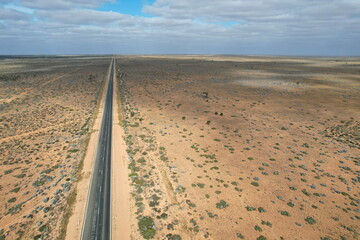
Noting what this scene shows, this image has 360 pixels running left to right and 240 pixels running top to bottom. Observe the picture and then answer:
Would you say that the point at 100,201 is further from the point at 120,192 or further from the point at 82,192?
the point at 82,192

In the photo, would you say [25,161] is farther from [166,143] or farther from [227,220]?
[227,220]

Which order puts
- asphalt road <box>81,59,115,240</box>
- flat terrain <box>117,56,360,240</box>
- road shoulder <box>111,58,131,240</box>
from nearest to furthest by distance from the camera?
asphalt road <box>81,59,115,240</box> < road shoulder <box>111,58,131,240</box> < flat terrain <box>117,56,360,240</box>

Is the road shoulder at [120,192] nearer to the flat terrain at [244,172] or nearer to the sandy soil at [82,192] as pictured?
the flat terrain at [244,172]

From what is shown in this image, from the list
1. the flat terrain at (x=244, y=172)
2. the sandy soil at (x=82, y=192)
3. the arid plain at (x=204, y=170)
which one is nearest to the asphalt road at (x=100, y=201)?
the sandy soil at (x=82, y=192)

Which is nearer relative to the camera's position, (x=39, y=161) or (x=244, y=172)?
(x=244, y=172)

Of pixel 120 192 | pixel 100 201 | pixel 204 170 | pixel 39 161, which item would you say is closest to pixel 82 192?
pixel 100 201

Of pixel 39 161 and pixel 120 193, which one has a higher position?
pixel 39 161

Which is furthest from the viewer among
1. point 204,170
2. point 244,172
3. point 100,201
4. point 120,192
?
point 204,170

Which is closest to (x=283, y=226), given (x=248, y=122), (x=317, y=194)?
(x=317, y=194)

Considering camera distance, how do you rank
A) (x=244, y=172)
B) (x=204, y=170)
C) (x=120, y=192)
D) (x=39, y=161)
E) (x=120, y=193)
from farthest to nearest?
(x=39, y=161), (x=204, y=170), (x=244, y=172), (x=120, y=192), (x=120, y=193)

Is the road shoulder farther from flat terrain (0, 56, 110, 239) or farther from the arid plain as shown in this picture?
flat terrain (0, 56, 110, 239)

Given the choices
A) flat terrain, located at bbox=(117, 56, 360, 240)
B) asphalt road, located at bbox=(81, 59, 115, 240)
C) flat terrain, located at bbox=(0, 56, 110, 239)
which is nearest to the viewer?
asphalt road, located at bbox=(81, 59, 115, 240)

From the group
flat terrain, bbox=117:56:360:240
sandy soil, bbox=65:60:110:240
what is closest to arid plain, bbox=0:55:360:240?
flat terrain, bbox=117:56:360:240
